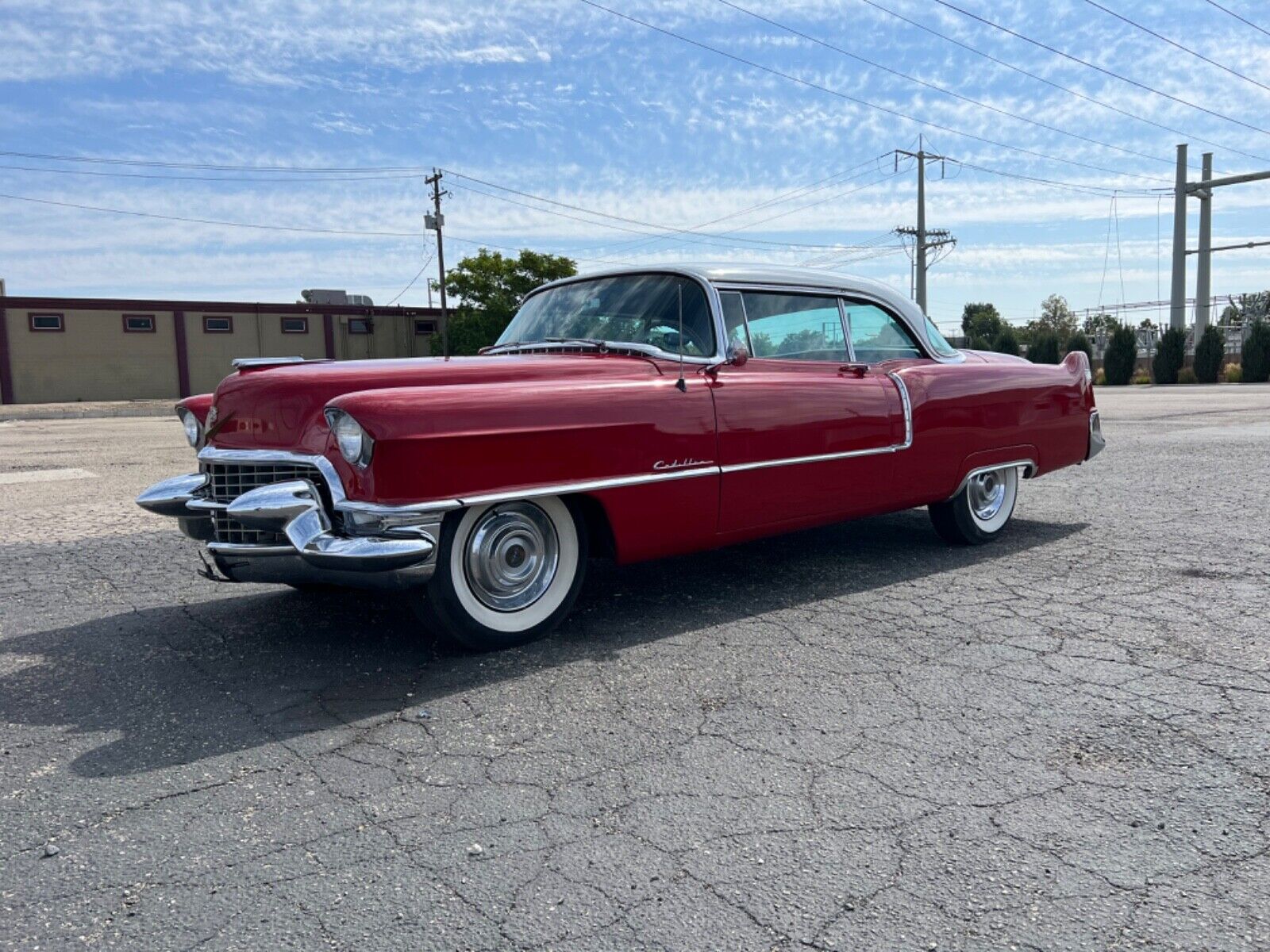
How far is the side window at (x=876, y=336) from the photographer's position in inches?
200

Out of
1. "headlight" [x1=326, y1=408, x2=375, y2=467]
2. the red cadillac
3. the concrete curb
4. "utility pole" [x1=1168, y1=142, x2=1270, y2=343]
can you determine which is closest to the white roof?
the red cadillac

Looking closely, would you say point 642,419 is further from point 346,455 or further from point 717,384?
point 346,455

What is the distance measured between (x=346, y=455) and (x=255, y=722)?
891mm

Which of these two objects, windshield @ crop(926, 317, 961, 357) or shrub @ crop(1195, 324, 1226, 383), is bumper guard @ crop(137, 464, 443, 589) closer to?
windshield @ crop(926, 317, 961, 357)

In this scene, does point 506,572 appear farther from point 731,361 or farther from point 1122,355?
point 1122,355

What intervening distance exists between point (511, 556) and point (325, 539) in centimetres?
70

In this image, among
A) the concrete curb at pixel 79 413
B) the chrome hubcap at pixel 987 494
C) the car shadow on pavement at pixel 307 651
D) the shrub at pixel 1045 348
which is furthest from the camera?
the shrub at pixel 1045 348

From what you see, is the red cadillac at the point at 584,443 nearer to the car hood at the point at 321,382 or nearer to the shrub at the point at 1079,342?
the car hood at the point at 321,382

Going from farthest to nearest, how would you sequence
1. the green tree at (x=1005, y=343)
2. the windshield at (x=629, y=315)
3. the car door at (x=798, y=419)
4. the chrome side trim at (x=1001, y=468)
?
1. the green tree at (x=1005, y=343)
2. the chrome side trim at (x=1001, y=468)
3. the windshield at (x=629, y=315)
4. the car door at (x=798, y=419)

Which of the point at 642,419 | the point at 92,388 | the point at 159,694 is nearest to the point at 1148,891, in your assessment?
the point at 642,419

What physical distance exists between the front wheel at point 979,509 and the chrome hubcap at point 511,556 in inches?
98.9

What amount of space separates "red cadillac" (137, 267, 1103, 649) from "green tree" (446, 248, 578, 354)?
38.6m

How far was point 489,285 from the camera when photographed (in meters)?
43.9

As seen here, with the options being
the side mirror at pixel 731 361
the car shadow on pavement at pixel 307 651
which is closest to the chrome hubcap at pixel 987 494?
the car shadow on pavement at pixel 307 651
